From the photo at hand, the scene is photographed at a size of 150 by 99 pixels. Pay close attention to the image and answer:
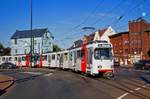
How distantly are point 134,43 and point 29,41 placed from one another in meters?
38.7

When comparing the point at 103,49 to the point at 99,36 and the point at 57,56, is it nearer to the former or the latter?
the point at 57,56

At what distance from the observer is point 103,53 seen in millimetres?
30984

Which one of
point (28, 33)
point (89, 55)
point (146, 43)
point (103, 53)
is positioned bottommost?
point (89, 55)

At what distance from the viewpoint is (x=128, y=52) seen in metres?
98.9

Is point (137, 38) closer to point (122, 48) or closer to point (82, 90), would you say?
point (122, 48)

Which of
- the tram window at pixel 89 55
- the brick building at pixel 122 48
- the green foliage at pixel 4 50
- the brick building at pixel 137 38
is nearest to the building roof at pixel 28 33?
the green foliage at pixel 4 50

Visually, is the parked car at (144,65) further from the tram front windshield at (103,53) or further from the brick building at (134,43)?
the brick building at (134,43)

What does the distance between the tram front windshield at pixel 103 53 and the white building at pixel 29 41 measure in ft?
280

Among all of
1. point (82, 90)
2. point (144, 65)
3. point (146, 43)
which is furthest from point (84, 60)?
point (146, 43)

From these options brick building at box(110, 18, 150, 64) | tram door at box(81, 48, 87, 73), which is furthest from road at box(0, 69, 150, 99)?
brick building at box(110, 18, 150, 64)

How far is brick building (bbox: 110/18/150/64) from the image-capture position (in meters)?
94.1

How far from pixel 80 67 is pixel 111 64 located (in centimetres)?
601

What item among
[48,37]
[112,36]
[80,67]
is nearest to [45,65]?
[80,67]

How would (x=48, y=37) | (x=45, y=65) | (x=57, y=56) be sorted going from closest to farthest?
(x=57, y=56), (x=45, y=65), (x=48, y=37)
